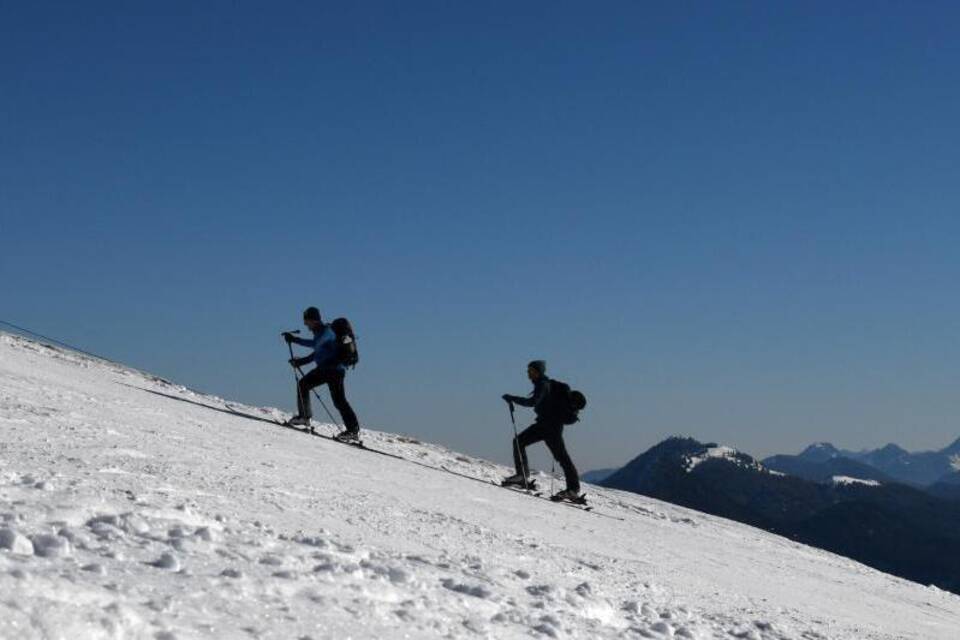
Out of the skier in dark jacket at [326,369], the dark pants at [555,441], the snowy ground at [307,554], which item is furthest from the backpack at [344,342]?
the dark pants at [555,441]

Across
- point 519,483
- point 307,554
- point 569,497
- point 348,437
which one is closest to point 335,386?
point 348,437

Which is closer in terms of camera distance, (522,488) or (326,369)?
(326,369)

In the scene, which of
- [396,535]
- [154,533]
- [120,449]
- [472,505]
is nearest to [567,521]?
[472,505]

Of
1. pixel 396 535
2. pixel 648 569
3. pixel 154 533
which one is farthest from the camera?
pixel 648 569

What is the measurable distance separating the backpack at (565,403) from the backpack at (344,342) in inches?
145

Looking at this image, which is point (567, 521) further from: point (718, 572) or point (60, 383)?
point (60, 383)

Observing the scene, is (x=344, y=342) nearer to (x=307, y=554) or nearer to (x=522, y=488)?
(x=522, y=488)

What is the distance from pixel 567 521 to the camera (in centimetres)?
1391

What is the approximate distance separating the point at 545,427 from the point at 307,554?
11.0m

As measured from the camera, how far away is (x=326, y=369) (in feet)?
57.2

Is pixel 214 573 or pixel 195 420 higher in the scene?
pixel 195 420

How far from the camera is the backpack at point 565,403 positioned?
1744 cm

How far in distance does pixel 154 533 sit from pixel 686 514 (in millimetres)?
18337

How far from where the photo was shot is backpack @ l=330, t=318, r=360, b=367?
56.9ft
